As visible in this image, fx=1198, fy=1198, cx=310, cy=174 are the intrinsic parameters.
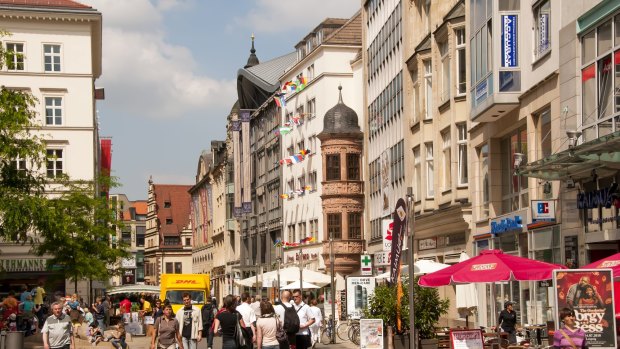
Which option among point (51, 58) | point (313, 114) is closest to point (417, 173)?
point (313, 114)

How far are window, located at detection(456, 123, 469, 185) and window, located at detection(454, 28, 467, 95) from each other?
47.6 inches

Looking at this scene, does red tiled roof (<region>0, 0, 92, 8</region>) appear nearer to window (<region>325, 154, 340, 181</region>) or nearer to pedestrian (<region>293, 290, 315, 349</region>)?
window (<region>325, 154, 340, 181</region>)

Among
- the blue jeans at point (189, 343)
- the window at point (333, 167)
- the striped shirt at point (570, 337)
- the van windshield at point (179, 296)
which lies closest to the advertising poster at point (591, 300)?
the striped shirt at point (570, 337)

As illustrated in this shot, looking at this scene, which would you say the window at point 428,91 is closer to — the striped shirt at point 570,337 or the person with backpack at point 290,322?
the person with backpack at point 290,322

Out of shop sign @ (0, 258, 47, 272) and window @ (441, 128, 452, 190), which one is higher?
window @ (441, 128, 452, 190)

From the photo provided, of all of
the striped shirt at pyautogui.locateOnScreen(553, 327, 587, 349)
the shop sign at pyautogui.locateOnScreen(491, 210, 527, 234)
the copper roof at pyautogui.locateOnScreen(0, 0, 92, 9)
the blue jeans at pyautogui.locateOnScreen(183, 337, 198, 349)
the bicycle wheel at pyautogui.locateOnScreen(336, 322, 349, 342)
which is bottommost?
the bicycle wheel at pyautogui.locateOnScreen(336, 322, 349, 342)

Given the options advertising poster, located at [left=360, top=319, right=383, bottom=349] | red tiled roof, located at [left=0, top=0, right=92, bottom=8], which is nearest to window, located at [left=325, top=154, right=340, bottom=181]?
red tiled roof, located at [left=0, top=0, right=92, bottom=8]

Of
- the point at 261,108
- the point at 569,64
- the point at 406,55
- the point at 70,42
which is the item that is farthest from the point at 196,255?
the point at 569,64

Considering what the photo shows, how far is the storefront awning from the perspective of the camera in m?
20.5

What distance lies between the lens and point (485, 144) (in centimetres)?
3641

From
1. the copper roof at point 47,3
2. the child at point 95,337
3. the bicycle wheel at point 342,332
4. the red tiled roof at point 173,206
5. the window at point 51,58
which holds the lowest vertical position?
the bicycle wheel at point 342,332

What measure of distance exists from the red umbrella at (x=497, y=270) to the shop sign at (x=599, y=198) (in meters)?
2.23

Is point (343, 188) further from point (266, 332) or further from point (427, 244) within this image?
point (266, 332)

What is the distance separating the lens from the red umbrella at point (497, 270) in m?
22.0
